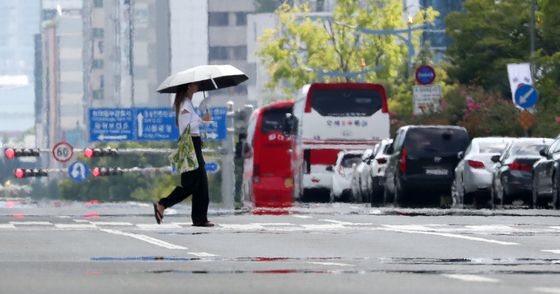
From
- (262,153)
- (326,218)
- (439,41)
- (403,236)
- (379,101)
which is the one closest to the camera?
(403,236)

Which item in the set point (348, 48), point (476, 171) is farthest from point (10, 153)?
point (348, 48)

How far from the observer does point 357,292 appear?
41.9ft

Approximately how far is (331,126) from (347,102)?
0.87 metres

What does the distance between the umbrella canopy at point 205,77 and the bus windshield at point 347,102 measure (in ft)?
115

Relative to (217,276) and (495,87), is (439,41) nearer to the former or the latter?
(495,87)

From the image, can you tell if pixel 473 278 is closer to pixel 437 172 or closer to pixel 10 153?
pixel 437 172

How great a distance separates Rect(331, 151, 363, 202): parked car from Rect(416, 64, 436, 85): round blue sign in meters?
18.0

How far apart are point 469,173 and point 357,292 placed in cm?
3135

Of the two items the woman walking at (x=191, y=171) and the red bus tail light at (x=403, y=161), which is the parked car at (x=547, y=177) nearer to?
the red bus tail light at (x=403, y=161)

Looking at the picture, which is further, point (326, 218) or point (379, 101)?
point (379, 101)

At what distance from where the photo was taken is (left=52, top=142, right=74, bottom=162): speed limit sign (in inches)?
3268

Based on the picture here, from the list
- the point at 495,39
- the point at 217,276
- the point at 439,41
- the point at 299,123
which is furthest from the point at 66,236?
the point at 439,41

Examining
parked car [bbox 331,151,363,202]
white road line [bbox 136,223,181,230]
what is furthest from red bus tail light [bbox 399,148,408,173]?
white road line [bbox 136,223,181,230]

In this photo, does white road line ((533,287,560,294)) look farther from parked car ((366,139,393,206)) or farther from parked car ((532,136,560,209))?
parked car ((366,139,393,206))
